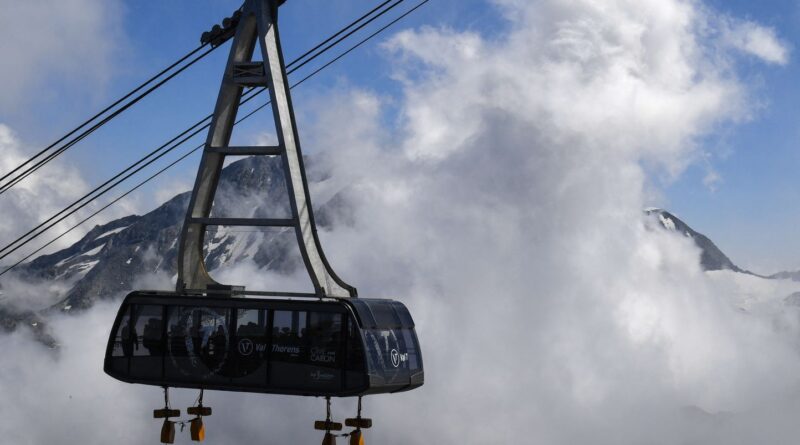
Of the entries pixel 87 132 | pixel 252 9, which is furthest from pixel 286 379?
pixel 87 132

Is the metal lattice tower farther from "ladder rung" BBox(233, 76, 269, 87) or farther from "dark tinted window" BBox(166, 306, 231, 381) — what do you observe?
"dark tinted window" BBox(166, 306, 231, 381)

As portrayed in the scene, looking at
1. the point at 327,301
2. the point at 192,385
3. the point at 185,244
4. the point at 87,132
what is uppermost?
the point at 87,132

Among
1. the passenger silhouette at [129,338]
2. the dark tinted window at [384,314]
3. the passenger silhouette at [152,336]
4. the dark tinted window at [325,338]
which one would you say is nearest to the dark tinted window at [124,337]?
the passenger silhouette at [129,338]

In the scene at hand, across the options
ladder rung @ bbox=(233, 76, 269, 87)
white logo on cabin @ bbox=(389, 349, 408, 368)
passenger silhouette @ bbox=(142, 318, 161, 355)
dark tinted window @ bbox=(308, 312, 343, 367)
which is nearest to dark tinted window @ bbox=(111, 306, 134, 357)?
passenger silhouette @ bbox=(142, 318, 161, 355)

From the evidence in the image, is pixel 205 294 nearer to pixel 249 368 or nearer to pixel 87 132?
pixel 249 368

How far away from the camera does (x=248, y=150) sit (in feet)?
135

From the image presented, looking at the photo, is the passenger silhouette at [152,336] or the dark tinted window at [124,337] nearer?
the passenger silhouette at [152,336]

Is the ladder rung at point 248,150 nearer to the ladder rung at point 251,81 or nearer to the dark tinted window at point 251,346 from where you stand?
the ladder rung at point 251,81

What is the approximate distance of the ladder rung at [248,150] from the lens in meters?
40.7

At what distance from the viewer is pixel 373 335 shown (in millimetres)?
38625

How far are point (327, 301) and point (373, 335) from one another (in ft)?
6.57

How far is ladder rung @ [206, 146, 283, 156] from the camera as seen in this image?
40.7 m

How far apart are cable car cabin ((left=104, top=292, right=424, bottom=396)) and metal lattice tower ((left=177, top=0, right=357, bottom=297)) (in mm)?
1752

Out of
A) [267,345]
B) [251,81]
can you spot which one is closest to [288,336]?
[267,345]
